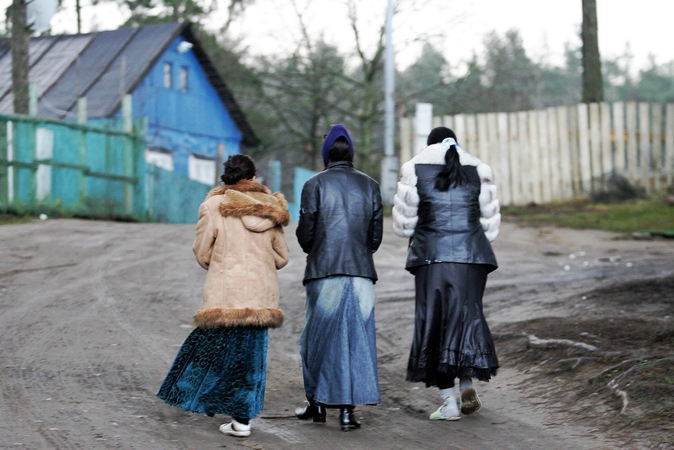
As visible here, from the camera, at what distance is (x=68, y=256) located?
11508 mm

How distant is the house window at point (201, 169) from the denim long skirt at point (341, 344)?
24.0 metres

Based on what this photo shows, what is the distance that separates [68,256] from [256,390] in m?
7.16

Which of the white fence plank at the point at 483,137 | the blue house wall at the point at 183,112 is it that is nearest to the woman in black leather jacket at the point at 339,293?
the white fence plank at the point at 483,137

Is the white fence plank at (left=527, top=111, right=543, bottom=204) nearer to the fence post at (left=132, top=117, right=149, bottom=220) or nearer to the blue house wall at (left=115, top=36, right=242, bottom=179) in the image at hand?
the fence post at (left=132, top=117, right=149, bottom=220)

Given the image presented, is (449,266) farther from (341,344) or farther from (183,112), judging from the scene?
(183,112)

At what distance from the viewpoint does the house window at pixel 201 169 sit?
95.3 ft

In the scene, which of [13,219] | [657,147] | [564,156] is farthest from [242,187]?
[657,147]

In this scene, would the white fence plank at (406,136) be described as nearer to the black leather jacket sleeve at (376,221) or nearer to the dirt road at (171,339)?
the dirt road at (171,339)

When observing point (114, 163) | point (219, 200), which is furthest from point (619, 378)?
point (114, 163)

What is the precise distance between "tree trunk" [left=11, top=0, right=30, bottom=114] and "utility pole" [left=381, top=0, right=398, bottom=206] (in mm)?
7855

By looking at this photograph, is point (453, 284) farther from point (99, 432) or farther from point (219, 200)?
point (99, 432)

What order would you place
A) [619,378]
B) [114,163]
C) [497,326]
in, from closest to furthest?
[619,378] → [497,326] → [114,163]

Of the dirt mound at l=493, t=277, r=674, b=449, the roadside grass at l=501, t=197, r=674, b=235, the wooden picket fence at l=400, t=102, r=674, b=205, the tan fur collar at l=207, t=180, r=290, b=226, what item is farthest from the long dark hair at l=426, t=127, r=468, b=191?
the wooden picket fence at l=400, t=102, r=674, b=205

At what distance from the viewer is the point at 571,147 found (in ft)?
60.4
